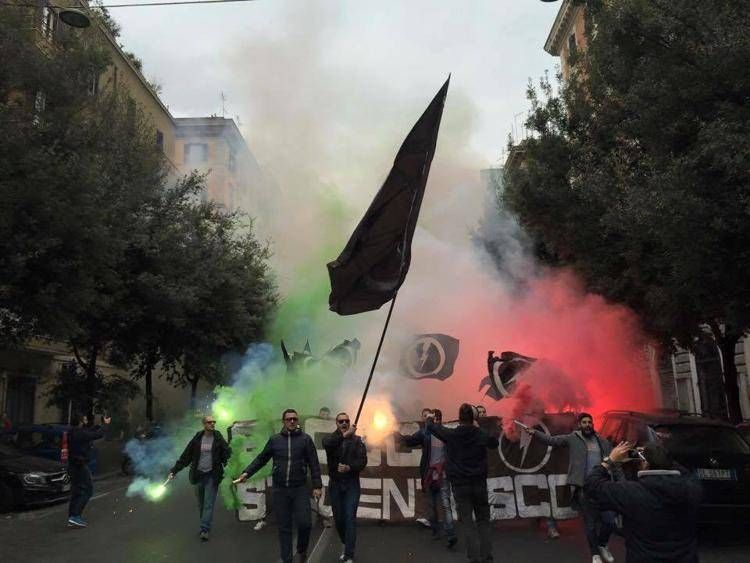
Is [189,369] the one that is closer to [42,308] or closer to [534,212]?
[42,308]

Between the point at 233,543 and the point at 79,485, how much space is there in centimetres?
286

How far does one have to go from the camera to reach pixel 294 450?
6051 millimetres

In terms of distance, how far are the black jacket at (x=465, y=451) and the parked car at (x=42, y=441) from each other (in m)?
10.1

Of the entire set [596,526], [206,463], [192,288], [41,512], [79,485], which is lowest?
[41,512]

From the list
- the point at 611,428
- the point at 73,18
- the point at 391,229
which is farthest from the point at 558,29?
the point at 391,229

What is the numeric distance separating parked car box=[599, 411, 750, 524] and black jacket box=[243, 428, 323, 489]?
11.6ft

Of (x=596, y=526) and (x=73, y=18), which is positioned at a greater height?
(x=73, y=18)

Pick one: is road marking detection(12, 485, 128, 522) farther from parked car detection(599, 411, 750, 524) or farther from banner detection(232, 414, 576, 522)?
parked car detection(599, 411, 750, 524)

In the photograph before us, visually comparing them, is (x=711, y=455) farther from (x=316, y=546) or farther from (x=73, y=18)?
(x=73, y=18)

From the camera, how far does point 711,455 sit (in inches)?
280

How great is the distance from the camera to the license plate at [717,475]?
698 centimetres

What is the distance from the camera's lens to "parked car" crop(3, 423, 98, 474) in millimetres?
13469

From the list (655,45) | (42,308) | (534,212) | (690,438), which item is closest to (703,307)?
(690,438)

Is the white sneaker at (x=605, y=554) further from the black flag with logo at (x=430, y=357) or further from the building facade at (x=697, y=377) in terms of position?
the building facade at (x=697, y=377)
